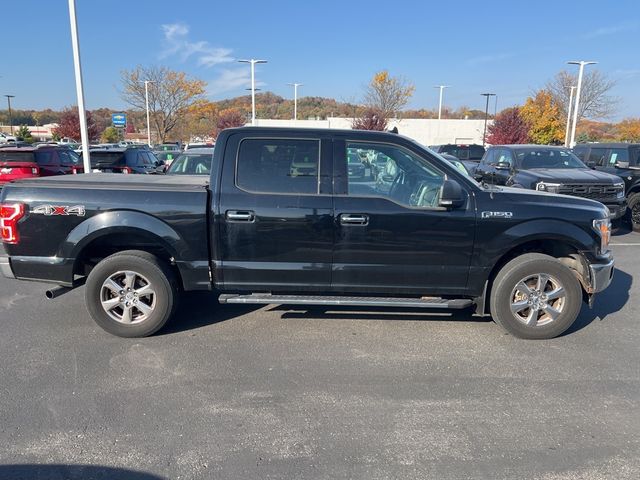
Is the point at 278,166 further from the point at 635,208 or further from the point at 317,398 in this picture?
the point at 635,208

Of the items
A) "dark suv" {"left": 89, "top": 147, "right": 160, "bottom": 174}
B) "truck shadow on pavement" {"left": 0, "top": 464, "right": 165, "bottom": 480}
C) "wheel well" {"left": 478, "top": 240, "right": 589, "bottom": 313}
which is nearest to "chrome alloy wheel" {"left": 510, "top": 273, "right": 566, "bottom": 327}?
"wheel well" {"left": 478, "top": 240, "right": 589, "bottom": 313}

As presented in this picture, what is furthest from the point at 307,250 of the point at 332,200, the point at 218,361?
the point at 218,361

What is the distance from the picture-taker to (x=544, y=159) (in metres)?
10.4

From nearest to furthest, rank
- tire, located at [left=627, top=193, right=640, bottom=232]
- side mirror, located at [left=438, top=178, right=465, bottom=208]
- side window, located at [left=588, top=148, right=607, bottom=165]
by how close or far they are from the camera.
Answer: side mirror, located at [left=438, top=178, right=465, bottom=208] → tire, located at [left=627, top=193, right=640, bottom=232] → side window, located at [left=588, top=148, right=607, bottom=165]

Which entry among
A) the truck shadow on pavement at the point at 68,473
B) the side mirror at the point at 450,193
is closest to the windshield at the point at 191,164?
the side mirror at the point at 450,193

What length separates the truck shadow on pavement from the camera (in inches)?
100

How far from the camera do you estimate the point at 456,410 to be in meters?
3.26

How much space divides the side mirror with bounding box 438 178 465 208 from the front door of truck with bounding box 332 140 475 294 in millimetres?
106

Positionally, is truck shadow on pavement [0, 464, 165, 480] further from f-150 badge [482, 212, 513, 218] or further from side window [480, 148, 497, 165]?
side window [480, 148, 497, 165]

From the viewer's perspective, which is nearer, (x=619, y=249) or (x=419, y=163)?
(x=419, y=163)

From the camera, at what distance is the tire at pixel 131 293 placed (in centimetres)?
434

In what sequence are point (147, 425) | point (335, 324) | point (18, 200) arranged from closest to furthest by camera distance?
point (147, 425) → point (18, 200) → point (335, 324)

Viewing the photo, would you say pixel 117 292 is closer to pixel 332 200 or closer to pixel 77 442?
pixel 77 442

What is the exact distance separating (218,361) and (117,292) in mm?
1254
